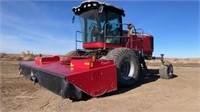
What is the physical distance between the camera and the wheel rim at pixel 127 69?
7.35 m

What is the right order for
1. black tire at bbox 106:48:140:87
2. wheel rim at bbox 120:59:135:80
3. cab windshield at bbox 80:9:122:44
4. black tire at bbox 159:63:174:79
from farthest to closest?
black tire at bbox 159:63:174:79 < cab windshield at bbox 80:9:122:44 < wheel rim at bbox 120:59:135:80 < black tire at bbox 106:48:140:87

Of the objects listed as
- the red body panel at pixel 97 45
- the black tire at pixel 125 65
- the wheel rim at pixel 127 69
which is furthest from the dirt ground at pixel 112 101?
the red body panel at pixel 97 45

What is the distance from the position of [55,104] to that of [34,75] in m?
2.21

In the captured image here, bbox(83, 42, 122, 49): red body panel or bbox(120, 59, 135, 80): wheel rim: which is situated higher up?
bbox(83, 42, 122, 49): red body panel

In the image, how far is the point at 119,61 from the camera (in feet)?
22.4

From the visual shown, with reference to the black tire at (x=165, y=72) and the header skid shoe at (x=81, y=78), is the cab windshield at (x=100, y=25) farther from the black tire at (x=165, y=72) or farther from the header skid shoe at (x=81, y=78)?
the header skid shoe at (x=81, y=78)

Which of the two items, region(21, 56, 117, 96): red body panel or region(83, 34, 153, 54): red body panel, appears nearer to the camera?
region(21, 56, 117, 96): red body panel

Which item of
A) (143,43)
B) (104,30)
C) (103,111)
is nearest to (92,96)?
(103,111)

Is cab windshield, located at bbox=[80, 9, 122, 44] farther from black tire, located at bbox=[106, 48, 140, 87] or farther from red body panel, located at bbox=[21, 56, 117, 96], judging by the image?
red body panel, located at bbox=[21, 56, 117, 96]

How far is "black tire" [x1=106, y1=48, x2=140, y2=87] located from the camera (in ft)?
22.2

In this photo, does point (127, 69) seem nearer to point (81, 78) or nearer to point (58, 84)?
point (81, 78)

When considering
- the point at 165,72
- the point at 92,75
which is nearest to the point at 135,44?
the point at 165,72

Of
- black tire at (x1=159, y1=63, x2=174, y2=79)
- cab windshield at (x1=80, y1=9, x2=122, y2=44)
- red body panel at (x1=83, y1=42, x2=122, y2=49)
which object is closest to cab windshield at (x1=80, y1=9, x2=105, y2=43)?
cab windshield at (x1=80, y1=9, x2=122, y2=44)

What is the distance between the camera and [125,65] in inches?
295
